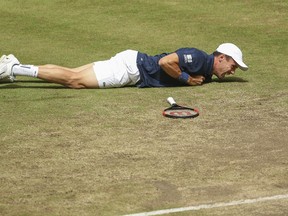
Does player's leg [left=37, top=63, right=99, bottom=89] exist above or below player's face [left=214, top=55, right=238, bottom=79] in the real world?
below

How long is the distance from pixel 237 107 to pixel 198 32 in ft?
21.0

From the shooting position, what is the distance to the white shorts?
1470cm

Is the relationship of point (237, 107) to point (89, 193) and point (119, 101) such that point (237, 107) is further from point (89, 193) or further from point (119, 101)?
point (89, 193)

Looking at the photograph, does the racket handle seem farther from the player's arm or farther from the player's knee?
the player's knee

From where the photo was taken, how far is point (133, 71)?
48.2ft

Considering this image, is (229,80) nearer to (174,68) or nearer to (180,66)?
(180,66)

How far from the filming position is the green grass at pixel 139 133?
31.1 feet

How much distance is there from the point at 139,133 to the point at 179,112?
124cm

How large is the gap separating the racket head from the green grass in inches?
6.0

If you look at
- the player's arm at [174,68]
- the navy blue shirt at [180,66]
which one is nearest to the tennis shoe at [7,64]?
the navy blue shirt at [180,66]

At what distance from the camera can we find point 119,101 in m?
13.9

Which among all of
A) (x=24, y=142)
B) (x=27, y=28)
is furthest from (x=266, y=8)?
(x=24, y=142)

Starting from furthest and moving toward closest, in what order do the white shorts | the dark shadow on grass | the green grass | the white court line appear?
the dark shadow on grass < the white shorts < the green grass < the white court line

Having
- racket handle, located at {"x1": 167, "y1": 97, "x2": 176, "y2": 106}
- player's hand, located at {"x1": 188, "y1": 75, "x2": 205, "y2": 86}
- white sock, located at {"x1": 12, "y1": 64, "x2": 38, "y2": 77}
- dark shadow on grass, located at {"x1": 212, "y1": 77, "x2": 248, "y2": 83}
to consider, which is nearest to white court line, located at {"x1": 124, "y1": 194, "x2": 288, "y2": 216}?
racket handle, located at {"x1": 167, "y1": 97, "x2": 176, "y2": 106}
